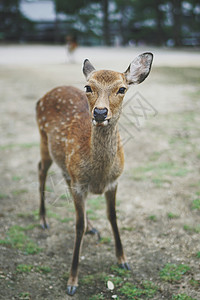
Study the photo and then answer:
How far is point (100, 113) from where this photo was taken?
86.5 inches

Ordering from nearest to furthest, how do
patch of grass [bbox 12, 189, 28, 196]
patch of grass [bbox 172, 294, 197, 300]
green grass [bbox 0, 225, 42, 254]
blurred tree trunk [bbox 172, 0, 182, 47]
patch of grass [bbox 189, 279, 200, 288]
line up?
patch of grass [bbox 172, 294, 197, 300] → patch of grass [bbox 189, 279, 200, 288] → green grass [bbox 0, 225, 42, 254] → patch of grass [bbox 12, 189, 28, 196] → blurred tree trunk [bbox 172, 0, 182, 47]

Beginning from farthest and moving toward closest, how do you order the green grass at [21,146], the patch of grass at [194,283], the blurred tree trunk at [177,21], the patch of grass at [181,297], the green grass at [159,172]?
the blurred tree trunk at [177,21]
the green grass at [21,146]
the green grass at [159,172]
the patch of grass at [194,283]
the patch of grass at [181,297]

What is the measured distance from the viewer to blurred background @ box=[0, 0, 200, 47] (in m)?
24.9

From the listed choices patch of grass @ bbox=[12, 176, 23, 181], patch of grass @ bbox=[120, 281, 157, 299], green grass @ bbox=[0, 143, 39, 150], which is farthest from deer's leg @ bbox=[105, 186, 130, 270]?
green grass @ bbox=[0, 143, 39, 150]

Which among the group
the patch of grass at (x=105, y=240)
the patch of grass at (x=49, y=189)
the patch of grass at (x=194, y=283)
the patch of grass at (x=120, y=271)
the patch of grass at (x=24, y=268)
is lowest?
the patch of grass at (x=49, y=189)

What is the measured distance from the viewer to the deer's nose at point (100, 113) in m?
2.20

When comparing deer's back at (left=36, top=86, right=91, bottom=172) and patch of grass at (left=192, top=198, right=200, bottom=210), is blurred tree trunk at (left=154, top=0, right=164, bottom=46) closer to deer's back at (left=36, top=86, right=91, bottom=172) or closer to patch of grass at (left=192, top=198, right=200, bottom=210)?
patch of grass at (left=192, top=198, right=200, bottom=210)

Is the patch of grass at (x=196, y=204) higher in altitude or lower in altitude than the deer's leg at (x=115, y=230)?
lower

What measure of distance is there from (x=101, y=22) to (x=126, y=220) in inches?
1014

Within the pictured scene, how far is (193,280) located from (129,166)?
228cm

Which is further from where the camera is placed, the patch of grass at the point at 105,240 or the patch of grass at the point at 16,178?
the patch of grass at the point at 16,178

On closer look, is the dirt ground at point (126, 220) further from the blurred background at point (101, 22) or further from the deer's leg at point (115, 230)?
the blurred background at point (101, 22)

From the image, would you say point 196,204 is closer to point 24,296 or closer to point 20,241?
point 20,241

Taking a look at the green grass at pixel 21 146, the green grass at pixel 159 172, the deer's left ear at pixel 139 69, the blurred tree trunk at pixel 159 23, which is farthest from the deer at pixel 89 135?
the blurred tree trunk at pixel 159 23
